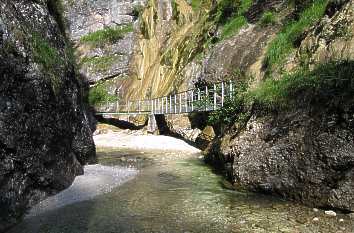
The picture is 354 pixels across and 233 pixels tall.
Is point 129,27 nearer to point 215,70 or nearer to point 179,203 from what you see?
point 215,70

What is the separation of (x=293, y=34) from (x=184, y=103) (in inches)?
349

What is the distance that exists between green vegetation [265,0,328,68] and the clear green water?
729 cm

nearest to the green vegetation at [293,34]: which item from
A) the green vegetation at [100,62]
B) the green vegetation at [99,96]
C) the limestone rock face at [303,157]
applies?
the limestone rock face at [303,157]

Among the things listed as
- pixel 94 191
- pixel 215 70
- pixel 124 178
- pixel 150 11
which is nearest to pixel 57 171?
pixel 94 191

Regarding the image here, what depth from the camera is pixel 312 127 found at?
376 inches

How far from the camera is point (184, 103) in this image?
2477cm

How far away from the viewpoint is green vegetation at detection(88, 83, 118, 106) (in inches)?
1642

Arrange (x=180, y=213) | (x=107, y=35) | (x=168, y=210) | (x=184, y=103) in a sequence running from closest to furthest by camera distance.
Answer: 1. (x=180, y=213)
2. (x=168, y=210)
3. (x=184, y=103)
4. (x=107, y=35)

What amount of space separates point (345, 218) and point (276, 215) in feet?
4.42

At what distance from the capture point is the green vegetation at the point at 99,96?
41719 millimetres

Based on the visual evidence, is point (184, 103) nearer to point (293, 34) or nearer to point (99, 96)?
point (293, 34)

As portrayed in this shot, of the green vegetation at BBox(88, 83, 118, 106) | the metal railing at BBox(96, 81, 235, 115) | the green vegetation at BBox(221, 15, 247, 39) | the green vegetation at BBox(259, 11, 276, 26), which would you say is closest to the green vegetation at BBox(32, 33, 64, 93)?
the metal railing at BBox(96, 81, 235, 115)

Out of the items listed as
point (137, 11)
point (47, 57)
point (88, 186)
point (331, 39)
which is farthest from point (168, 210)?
point (137, 11)

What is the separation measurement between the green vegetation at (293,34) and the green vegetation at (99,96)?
2593 centimetres
